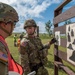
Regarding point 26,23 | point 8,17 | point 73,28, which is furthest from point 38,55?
point 8,17

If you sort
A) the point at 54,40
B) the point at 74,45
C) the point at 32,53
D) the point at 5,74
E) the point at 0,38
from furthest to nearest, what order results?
the point at 54,40
the point at 32,53
the point at 74,45
the point at 0,38
the point at 5,74

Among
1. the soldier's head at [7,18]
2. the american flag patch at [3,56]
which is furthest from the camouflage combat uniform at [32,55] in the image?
the american flag patch at [3,56]

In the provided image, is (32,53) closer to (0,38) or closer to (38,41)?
(38,41)

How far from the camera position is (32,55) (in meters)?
4.16

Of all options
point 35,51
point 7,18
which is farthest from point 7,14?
point 35,51

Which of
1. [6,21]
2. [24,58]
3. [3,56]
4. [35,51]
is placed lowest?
[24,58]

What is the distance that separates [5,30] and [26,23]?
7.66 feet

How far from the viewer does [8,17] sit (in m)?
1.99

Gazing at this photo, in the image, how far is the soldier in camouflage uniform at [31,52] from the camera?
13.4 ft

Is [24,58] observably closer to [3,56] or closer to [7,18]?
[7,18]

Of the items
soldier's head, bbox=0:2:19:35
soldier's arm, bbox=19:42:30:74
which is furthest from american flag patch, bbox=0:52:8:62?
soldier's arm, bbox=19:42:30:74

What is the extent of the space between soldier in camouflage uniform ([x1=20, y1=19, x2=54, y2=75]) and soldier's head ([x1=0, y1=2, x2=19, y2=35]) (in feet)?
6.73

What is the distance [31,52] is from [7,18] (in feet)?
7.38

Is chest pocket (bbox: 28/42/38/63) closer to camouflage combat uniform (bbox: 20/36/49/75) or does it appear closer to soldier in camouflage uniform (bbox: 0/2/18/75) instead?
camouflage combat uniform (bbox: 20/36/49/75)
